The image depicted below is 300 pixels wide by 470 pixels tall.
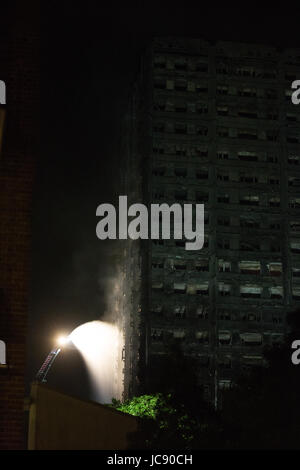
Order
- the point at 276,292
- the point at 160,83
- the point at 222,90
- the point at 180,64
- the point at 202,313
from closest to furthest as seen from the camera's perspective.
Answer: the point at 202,313, the point at 276,292, the point at 160,83, the point at 180,64, the point at 222,90

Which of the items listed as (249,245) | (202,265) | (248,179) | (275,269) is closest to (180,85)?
(248,179)

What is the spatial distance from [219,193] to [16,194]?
308 feet

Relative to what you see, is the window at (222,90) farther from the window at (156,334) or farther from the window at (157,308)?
the window at (156,334)

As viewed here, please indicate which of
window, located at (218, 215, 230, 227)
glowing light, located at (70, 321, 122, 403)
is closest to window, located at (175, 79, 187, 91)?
window, located at (218, 215, 230, 227)

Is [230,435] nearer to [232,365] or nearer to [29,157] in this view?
[29,157]

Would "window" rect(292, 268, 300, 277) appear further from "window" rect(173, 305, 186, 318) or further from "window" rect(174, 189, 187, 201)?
"window" rect(174, 189, 187, 201)

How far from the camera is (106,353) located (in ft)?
426

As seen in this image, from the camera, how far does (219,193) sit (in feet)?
347

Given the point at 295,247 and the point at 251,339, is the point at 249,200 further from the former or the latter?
the point at 251,339

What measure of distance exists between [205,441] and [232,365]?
80108 millimetres

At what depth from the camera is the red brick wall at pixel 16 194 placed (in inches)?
465

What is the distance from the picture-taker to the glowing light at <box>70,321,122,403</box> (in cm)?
12406

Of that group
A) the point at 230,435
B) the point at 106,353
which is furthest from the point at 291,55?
the point at 230,435

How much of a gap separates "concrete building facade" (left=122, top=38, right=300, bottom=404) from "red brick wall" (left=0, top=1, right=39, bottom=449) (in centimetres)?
8396
